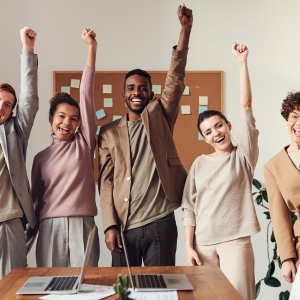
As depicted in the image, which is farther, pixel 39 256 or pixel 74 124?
pixel 74 124

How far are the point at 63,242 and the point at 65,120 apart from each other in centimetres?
63

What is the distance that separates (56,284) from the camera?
4.83 ft

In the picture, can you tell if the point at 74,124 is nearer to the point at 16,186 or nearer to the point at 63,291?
the point at 16,186

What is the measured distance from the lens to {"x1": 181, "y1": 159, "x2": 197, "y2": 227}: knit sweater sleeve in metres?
2.24

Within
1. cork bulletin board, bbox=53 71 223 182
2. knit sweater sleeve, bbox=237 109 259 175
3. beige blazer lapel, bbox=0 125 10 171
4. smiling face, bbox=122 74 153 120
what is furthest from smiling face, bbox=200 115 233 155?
cork bulletin board, bbox=53 71 223 182

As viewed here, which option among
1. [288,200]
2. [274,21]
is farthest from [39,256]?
[274,21]

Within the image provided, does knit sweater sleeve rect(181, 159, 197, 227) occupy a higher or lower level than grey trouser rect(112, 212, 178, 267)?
higher

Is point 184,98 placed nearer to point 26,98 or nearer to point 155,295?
point 26,98

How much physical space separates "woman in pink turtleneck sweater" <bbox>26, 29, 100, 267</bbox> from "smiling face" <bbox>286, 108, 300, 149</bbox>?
101 cm

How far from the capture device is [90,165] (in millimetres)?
2414

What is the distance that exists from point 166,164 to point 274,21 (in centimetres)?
229

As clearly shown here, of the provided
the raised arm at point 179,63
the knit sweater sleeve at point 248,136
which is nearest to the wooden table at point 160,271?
the knit sweater sleeve at point 248,136

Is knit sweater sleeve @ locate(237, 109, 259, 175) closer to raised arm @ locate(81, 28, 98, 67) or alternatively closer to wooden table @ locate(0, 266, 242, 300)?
wooden table @ locate(0, 266, 242, 300)

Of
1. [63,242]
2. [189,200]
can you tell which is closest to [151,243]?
[189,200]
